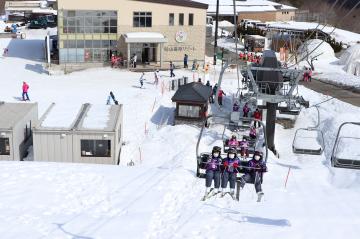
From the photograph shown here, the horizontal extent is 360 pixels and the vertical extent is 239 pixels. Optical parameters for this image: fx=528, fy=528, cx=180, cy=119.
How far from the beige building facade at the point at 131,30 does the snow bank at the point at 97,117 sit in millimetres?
17668

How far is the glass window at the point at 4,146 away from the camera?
59.8ft

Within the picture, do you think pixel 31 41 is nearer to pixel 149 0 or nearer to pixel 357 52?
pixel 149 0

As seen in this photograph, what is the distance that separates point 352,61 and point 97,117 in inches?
1177

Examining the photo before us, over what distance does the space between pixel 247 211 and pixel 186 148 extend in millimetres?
9323

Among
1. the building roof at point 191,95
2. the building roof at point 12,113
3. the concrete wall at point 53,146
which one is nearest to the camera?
the concrete wall at point 53,146

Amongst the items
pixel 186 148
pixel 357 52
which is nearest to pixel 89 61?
pixel 186 148

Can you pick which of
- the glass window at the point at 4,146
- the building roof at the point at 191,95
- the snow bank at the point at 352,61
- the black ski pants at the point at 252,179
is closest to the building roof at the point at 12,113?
the glass window at the point at 4,146

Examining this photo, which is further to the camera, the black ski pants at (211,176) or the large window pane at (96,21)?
the large window pane at (96,21)

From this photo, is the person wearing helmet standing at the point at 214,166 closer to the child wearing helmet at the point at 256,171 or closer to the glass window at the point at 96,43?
the child wearing helmet at the point at 256,171

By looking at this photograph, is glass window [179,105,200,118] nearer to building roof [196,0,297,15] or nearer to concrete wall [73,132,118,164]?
concrete wall [73,132,118,164]

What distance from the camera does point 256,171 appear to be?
508 inches

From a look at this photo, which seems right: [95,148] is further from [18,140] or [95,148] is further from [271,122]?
[271,122]

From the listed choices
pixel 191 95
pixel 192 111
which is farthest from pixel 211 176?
pixel 191 95

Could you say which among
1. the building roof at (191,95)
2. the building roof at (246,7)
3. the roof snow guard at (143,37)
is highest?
the building roof at (246,7)
